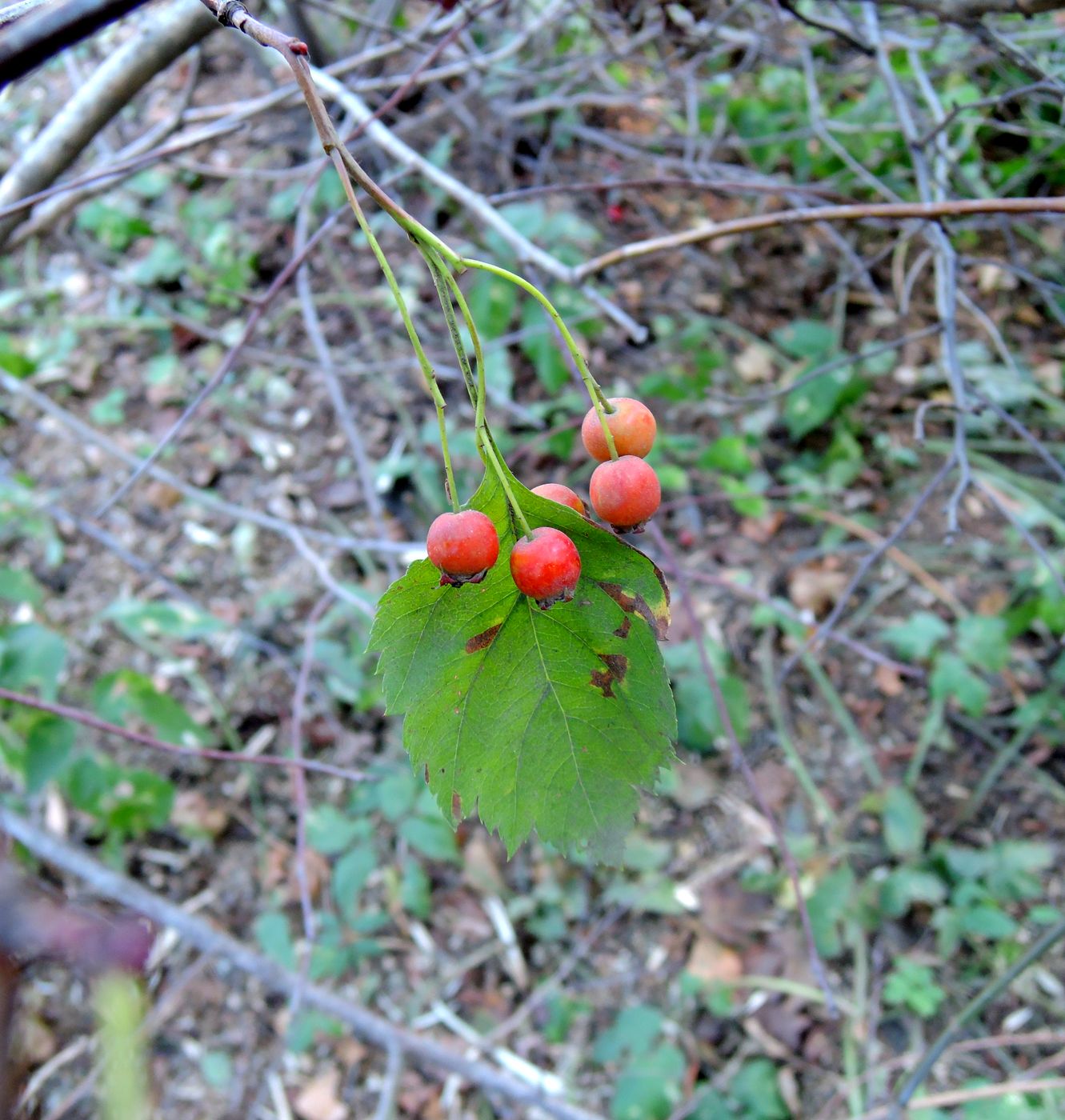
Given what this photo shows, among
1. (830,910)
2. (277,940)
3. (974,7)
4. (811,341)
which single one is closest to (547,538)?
(974,7)

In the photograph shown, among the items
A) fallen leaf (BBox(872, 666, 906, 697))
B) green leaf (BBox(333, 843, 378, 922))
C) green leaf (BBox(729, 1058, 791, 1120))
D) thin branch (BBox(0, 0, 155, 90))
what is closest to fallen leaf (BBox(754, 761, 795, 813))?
fallen leaf (BBox(872, 666, 906, 697))

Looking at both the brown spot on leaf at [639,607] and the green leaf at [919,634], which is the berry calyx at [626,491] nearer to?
the brown spot on leaf at [639,607]

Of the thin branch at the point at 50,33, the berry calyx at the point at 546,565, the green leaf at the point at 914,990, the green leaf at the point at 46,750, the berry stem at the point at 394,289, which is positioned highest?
the thin branch at the point at 50,33

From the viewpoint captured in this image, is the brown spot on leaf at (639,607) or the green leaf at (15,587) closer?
the brown spot on leaf at (639,607)

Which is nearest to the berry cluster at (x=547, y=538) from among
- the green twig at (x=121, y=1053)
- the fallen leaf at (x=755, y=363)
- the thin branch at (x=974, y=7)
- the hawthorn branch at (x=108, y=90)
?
the green twig at (x=121, y=1053)

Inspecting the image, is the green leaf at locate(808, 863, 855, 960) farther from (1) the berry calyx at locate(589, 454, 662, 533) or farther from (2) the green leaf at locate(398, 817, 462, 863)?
(1) the berry calyx at locate(589, 454, 662, 533)

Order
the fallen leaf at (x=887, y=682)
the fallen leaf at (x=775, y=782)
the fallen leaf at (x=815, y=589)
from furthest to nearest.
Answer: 1. the fallen leaf at (x=815, y=589)
2. the fallen leaf at (x=887, y=682)
3. the fallen leaf at (x=775, y=782)

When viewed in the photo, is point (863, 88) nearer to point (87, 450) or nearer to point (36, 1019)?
point (87, 450)
